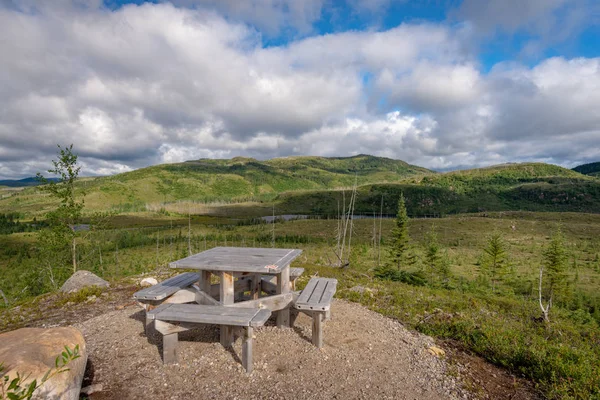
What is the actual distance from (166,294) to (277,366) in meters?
2.93

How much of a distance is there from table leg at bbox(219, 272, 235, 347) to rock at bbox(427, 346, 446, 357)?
443 centimetres

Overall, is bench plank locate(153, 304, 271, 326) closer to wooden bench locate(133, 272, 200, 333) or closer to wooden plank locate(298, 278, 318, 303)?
wooden bench locate(133, 272, 200, 333)

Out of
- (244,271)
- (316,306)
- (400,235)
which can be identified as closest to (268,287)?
(244,271)

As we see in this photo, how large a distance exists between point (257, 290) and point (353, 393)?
3.90 m

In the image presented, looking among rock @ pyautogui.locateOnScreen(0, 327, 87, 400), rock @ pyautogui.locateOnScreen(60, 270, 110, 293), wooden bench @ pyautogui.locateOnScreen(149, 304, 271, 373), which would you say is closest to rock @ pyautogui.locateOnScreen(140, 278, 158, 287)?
rock @ pyautogui.locateOnScreen(60, 270, 110, 293)

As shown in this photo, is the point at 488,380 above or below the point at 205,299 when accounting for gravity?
below

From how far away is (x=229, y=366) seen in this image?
6145mm

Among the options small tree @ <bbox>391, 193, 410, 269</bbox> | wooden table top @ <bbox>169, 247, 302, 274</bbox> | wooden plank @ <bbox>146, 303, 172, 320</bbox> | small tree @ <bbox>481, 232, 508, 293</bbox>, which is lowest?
small tree @ <bbox>481, 232, 508, 293</bbox>

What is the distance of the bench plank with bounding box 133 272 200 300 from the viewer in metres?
6.89

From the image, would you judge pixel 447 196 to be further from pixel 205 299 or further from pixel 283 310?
pixel 205 299

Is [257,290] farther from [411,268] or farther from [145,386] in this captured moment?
[411,268]

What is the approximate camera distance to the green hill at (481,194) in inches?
4245

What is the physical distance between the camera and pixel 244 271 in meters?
6.52

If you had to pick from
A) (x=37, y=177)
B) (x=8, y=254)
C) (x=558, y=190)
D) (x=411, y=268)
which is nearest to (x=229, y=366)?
(x=37, y=177)
